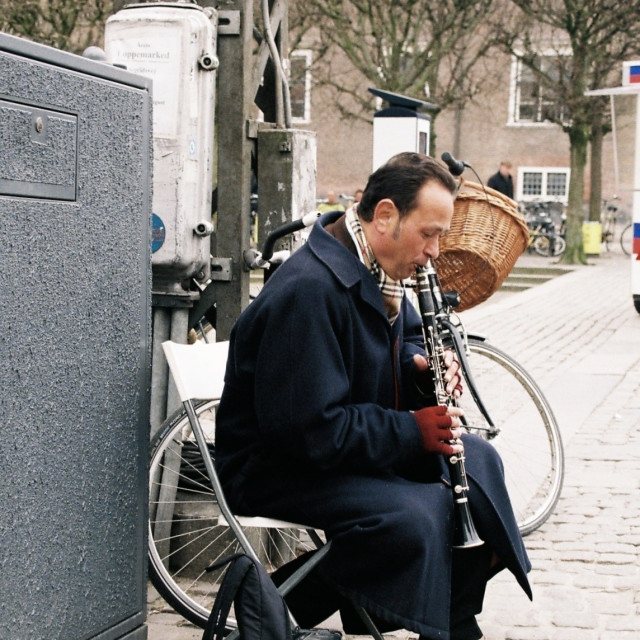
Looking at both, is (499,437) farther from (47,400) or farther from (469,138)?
(469,138)

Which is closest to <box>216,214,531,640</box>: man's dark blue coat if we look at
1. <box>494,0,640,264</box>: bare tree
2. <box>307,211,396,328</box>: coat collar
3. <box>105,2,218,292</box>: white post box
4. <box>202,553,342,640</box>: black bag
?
<box>307,211,396,328</box>: coat collar

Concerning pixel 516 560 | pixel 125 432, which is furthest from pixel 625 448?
pixel 125 432

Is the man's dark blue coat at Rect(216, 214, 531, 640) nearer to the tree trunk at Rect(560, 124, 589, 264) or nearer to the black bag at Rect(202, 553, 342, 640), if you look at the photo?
the black bag at Rect(202, 553, 342, 640)

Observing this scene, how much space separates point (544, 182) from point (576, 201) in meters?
15.6

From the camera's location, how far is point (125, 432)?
3082mm

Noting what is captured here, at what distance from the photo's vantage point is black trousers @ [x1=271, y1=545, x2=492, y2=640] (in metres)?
3.25

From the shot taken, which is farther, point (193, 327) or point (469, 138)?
point (469, 138)

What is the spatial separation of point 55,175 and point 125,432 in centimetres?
71

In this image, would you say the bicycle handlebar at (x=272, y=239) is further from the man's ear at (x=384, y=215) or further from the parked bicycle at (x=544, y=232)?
the parked bicycle at (x=544, y=232)

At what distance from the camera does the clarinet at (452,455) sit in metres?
3.11

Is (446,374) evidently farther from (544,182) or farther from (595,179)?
(544,182)

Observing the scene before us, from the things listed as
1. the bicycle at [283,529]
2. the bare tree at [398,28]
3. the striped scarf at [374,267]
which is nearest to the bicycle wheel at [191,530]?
the bicycle at [283,529]

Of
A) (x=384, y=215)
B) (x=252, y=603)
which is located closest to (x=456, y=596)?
(x=252, y=603)

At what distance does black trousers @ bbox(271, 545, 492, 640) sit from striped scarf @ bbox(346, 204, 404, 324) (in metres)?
0.69
